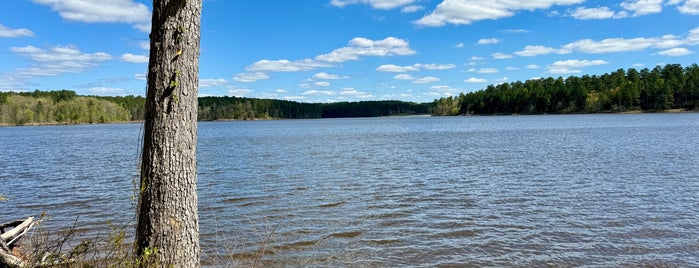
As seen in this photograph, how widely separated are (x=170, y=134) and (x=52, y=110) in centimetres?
19557

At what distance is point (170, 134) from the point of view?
183 inches

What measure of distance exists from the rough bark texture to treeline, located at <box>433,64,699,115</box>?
15658cm

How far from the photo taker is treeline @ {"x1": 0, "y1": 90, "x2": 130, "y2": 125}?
161 metres

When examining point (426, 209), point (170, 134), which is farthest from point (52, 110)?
point (170, 134)

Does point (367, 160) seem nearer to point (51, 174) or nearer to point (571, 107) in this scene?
point (51, 174)

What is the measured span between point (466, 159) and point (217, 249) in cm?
2032

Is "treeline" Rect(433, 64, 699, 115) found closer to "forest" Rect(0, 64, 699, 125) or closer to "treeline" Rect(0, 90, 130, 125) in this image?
"forest" Rect(0, 64, 699, 125)

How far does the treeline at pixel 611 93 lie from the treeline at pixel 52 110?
6136 inches

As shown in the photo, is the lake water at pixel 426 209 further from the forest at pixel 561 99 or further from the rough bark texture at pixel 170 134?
the forest at pixel 561 99

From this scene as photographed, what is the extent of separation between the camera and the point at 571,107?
160m

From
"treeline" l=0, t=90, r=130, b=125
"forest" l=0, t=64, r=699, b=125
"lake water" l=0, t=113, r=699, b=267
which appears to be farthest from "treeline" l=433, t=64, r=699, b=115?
"treeline" l=0, t=90, r=130, b=125

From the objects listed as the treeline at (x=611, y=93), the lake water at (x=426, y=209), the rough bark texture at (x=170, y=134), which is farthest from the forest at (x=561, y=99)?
the rough bark texture at (x=170, y=134)

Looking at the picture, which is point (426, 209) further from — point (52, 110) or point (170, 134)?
point (52, 110)

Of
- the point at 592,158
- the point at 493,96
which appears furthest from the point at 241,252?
the point at 493,96
